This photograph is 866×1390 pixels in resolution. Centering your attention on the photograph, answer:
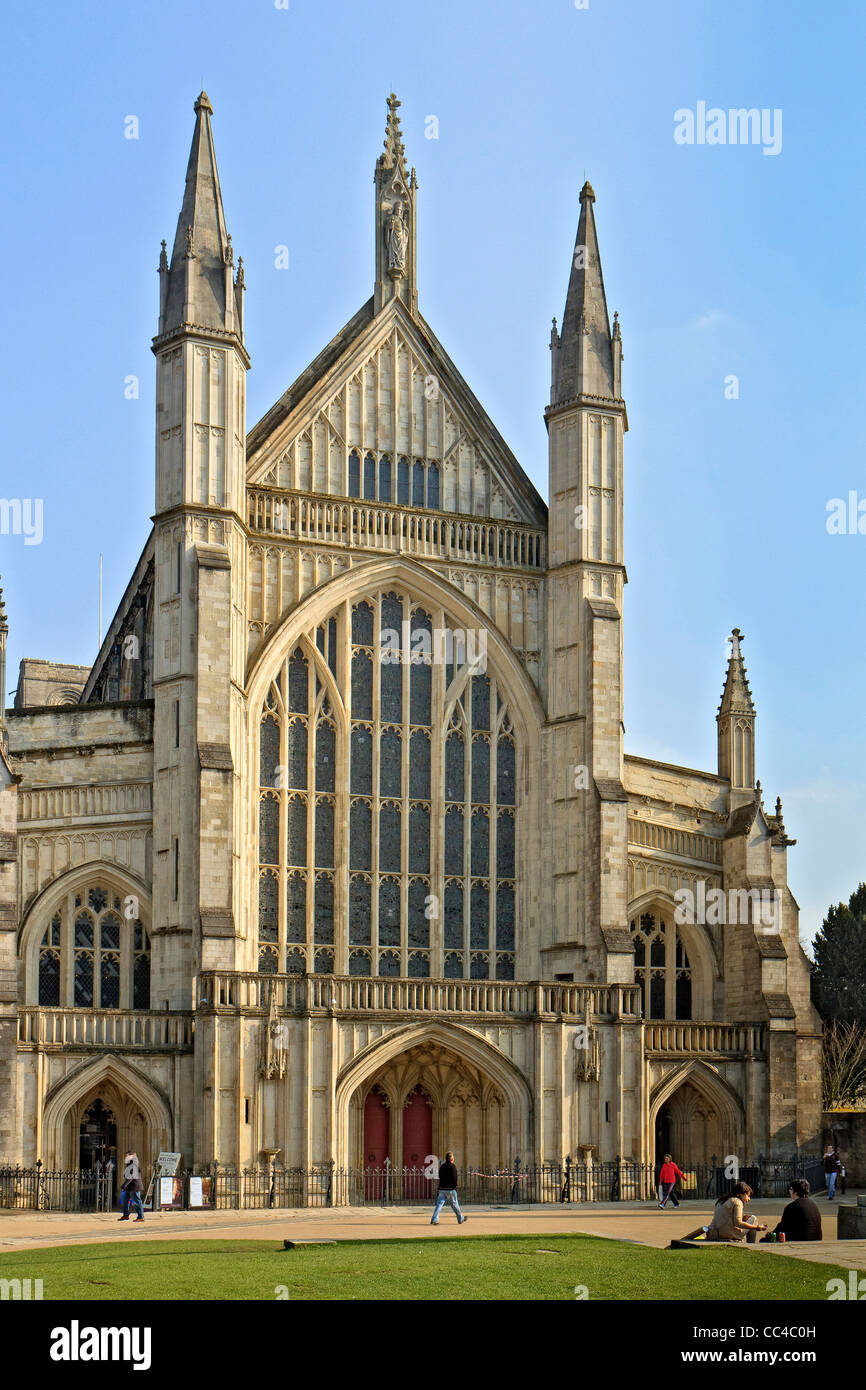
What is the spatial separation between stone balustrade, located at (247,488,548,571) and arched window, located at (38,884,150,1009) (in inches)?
358

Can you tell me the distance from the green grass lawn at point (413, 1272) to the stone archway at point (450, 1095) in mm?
13790

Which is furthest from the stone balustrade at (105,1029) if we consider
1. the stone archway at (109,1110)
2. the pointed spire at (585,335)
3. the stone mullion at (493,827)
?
the pointed spire at (585,335)

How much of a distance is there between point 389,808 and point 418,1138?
747cm

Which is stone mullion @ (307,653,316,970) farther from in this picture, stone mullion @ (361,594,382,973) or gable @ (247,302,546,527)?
gable @ (247,302,546,527)

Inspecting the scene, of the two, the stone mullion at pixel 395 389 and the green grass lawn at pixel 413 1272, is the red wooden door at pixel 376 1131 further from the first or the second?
the stone mullion at pixel 395 389

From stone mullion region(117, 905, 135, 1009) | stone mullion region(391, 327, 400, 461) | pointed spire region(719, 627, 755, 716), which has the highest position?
stone mullion region(391, 327, 400, 461)

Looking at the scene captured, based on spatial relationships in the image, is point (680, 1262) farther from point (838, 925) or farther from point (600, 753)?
point (838, 925)

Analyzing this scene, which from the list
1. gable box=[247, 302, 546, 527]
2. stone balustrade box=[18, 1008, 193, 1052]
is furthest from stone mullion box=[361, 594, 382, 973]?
stone balustrade box=[18, 1008, 193, 1052]

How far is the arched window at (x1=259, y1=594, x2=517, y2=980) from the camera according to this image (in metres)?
43.4

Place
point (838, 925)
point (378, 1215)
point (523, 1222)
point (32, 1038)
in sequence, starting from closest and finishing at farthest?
point (523, 1222) → point (378, 1215) → point (32, 1038) → point (838, 925)

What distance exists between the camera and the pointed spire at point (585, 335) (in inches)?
1859

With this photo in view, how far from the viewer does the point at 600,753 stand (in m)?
45.3
